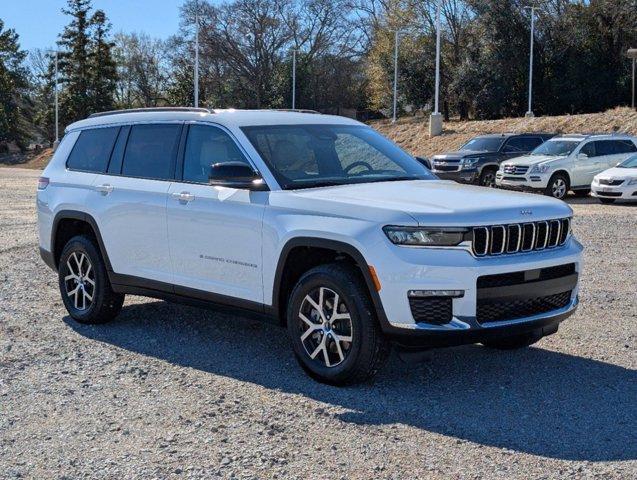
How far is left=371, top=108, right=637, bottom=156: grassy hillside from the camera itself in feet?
122

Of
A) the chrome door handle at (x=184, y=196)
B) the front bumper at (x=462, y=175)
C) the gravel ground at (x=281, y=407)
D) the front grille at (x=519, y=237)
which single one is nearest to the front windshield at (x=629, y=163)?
the front bumper at (x=462, y=175)

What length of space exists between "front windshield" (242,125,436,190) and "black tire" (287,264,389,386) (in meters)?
0.82

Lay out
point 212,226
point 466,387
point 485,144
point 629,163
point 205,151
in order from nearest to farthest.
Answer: point 466,387
point 212,226
point 205,151
point 629,163
point 485,144

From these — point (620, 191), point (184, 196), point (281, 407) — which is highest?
point (184, 196)

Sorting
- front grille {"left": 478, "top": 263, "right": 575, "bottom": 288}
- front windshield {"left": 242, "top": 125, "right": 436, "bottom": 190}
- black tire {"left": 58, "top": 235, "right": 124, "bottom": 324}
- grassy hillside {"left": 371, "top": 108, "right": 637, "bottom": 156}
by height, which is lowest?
black tire {"left": 58, "top": 235, "right": 124, "bottom": 324}

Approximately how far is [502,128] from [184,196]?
3729cm

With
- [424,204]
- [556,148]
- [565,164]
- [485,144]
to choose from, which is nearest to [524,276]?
[424,204]

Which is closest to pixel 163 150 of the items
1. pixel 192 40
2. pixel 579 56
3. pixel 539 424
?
pixel 539 424

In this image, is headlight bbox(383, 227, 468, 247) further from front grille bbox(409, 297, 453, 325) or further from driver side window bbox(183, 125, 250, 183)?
driver side window bbox(183, 125, 250, 183)

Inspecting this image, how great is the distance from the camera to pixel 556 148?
2458cm

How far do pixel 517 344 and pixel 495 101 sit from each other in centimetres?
4481

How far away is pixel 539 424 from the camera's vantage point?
5.23 meters

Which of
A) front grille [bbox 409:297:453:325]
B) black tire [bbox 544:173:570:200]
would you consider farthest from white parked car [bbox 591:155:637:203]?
front grille [bbox 409:297:453:325]

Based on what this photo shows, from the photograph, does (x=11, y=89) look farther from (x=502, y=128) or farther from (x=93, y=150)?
(x=93, y=150)
